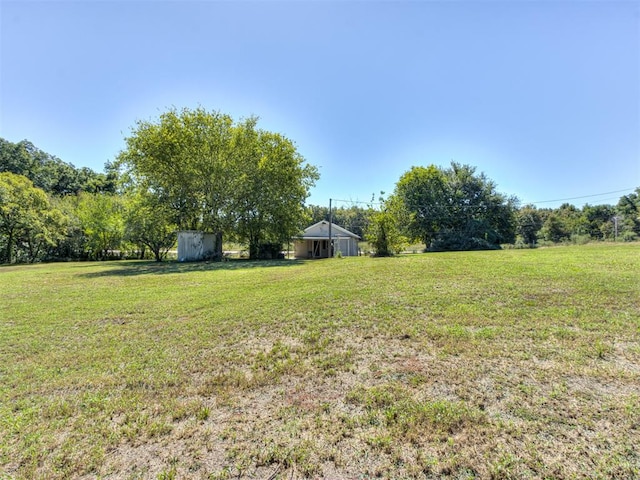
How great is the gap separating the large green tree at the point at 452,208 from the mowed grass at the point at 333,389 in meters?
30.9

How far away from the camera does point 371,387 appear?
3188 millimetres

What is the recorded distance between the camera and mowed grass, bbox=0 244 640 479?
2.20m

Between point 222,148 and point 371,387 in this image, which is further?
point 222,148

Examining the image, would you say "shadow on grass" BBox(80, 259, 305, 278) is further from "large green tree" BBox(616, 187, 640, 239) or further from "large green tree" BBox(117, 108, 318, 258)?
"large green tree" BBox(616, 187, 640, 239)

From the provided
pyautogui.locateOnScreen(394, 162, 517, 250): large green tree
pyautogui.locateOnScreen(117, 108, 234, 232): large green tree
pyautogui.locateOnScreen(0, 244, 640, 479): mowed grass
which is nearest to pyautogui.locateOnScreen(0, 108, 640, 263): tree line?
pyautogui.locateOnScreen(117, 108, 234, 232): large green tree

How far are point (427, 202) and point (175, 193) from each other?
2875 cm

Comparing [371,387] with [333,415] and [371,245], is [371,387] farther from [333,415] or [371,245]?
[371,245]

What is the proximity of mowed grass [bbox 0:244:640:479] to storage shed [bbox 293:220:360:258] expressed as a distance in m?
22.9

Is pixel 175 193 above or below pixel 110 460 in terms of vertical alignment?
above

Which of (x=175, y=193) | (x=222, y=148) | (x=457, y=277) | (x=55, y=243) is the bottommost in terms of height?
(x=457, y=277)

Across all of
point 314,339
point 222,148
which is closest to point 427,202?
point 222,148

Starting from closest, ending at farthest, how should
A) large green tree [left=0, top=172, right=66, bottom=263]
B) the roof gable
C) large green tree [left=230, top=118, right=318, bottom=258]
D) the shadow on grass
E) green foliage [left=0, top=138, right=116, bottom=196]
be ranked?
the shadow on grass
large green tree [left=230, top=118, right=318, bottom=258]
large green tree [left=0, top=172, right=66, bottom=263]
the roof gable
green foliage [left=0, top=138, right=116, bottom=196]

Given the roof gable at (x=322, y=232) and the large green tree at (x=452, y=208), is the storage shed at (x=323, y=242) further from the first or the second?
the large green tree at (x=452, y=208)

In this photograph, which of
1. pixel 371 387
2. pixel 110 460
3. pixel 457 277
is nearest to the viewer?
pixel 110 460
